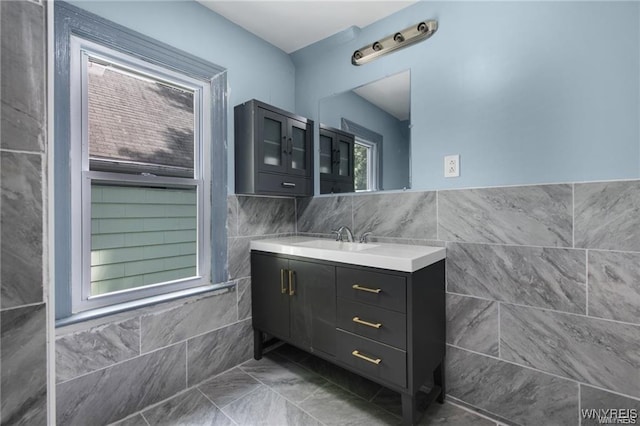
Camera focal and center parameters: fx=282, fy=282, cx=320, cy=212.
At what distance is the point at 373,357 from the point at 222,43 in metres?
2.37

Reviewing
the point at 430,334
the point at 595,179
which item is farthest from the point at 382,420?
the point at 595,179

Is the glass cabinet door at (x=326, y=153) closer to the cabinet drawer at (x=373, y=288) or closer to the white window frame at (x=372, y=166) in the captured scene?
the white window frame at (x=372, y=166)

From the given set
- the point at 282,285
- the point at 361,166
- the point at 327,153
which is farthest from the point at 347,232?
the point at 327,153

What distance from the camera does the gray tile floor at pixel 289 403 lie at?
159 cm

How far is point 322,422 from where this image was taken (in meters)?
1.57

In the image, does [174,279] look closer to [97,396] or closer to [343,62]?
[97,396]

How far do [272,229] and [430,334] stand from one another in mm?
1469

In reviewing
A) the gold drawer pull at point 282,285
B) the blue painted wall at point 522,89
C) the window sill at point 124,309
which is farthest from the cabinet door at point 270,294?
the blue painted wall at point 522,89

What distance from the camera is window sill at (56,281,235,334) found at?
1.44 m

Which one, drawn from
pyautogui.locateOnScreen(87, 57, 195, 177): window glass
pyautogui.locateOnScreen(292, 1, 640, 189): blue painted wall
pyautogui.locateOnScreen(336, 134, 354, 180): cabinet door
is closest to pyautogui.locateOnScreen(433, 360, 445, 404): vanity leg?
pyautogui.locateOnScreen(292, 1, 640, 189): blue painted wall

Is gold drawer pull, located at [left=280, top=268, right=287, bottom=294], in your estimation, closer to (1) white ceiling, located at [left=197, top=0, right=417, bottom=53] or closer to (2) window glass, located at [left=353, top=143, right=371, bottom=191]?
(2) window glass, located at [left=353, top=143, right=371, bottom=191]

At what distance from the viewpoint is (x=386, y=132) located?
208 cm

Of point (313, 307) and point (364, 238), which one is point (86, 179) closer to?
point (313, 307)

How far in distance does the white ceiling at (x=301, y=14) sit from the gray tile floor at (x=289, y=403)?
2.61 metres
